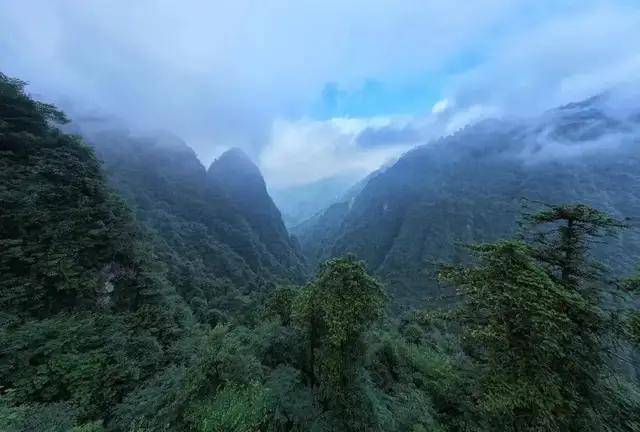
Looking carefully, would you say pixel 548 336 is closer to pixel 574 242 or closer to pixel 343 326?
pixel 574 242

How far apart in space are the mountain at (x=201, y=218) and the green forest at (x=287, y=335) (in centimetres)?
3046

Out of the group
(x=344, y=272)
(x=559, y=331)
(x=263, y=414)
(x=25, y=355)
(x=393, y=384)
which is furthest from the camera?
(x=393, y=384)

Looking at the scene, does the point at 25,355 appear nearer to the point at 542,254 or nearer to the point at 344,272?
the point at 344,272

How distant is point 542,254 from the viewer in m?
10.5

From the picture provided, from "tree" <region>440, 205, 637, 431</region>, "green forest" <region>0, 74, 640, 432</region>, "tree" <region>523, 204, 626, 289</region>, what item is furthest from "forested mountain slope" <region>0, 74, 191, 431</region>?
"tree" <region>523, 204, 626, 289</region>

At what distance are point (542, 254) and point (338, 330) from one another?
354 inches

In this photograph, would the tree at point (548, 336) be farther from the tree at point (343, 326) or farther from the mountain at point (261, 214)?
the mountain at point (261, 214)

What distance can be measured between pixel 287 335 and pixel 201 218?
122 metres

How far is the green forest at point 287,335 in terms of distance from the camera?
8961 millimetres

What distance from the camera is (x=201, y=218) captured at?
5162 inches

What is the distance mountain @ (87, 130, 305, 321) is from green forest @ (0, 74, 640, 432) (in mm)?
30465

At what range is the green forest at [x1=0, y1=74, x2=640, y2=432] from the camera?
29.4ft

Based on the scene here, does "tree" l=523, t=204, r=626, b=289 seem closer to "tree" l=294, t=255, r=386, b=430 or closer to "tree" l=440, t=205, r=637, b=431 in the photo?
"tree" l=440, t=205, r=637, b=431

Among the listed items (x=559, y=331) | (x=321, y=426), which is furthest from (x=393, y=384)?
(x=559, y=331)
